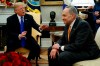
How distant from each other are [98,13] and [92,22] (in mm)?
399

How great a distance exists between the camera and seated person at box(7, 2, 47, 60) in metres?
4.84

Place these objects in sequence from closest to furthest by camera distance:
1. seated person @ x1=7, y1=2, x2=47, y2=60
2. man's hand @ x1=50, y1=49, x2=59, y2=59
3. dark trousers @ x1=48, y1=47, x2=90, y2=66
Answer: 1. dark trousers @ x1=48, y1=47, x2=90, y2=66
2. man's hand @ x1=50, y1=49, x2=59, y2=59
3. seated person @ x1=7, y1=2, x2=47, y2=60

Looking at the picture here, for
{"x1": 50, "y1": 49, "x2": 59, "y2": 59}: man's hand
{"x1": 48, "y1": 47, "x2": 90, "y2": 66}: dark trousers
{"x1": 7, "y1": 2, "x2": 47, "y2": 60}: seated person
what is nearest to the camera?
{"x1": 48, "y1": 47, "x2": 90, "y2": 66}: dark trousers

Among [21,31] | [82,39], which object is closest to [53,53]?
[82,39]

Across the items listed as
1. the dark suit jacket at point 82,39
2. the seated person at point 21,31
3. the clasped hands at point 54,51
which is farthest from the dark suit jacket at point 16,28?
the dark suit jacket at point 82,39

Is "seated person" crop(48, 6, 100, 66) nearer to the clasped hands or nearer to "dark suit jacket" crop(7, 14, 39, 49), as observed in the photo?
the clasped hands

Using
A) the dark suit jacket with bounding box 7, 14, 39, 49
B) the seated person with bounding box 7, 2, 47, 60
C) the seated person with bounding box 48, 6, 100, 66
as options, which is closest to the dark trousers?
the seated person with bounding box 48, 6, 100, 66

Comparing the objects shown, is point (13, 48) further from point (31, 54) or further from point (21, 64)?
point (21, 64)

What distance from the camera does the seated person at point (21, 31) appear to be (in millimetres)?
4836

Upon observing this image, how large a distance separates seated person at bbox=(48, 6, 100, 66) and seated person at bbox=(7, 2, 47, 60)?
1.21m

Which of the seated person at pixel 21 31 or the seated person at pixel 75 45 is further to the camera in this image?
the seated person at pixel 21 31

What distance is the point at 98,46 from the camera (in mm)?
3826

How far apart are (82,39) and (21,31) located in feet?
6.02

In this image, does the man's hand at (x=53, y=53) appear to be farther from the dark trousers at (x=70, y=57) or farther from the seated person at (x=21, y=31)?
the seated person at (x=21, y=31)
